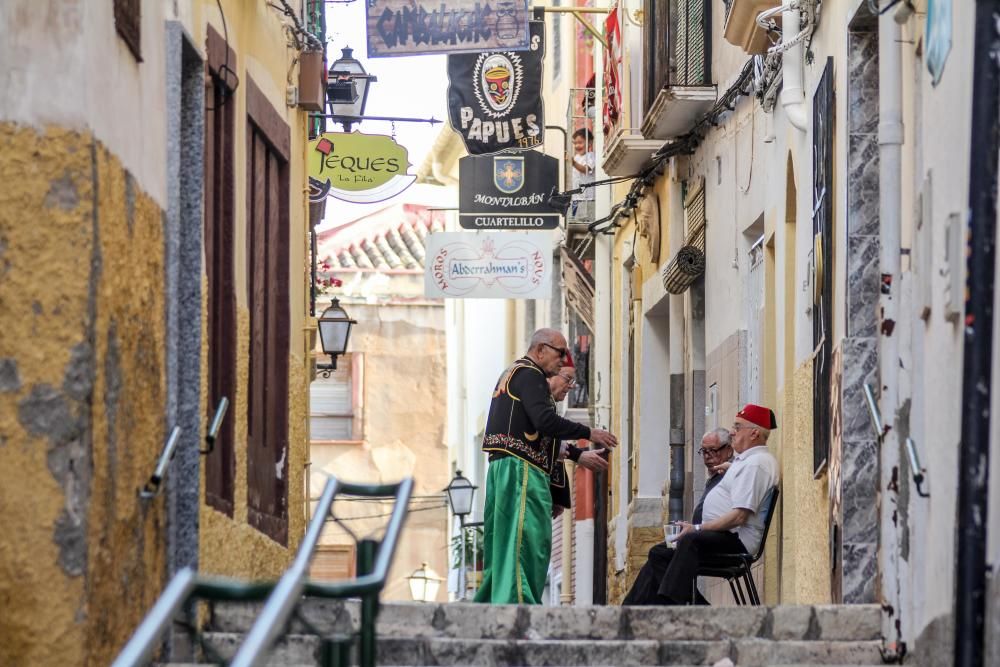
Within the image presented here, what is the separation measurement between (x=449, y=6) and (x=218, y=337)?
6.36m

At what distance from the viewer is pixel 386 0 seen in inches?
674

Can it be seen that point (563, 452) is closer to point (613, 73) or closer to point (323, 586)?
point (323, 586)

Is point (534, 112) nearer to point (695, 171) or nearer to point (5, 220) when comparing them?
point (695, 171)

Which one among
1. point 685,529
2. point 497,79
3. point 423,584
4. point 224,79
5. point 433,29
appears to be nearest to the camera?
point 224,79

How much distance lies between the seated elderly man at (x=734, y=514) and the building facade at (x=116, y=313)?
231 cm

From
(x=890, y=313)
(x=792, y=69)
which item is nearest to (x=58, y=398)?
(x=890, y=313)

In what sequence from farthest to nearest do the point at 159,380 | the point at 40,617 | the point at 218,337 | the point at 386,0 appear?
the point at 386,0, the point at 218,337, the point at 159,380, the point at 40,617

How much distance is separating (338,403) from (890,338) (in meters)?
30.8

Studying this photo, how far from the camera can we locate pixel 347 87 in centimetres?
1916

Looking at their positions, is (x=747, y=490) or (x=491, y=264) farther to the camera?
(x=491, y=264)

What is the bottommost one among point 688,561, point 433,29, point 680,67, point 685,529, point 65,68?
point 688,561

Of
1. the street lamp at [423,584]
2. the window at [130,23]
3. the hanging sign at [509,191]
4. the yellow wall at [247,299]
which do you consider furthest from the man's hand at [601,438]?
the street lamp at [423,584]

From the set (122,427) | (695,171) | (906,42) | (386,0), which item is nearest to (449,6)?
(386,0)

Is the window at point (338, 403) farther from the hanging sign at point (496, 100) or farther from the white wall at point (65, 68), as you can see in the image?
the white wall at point (65, 68)
